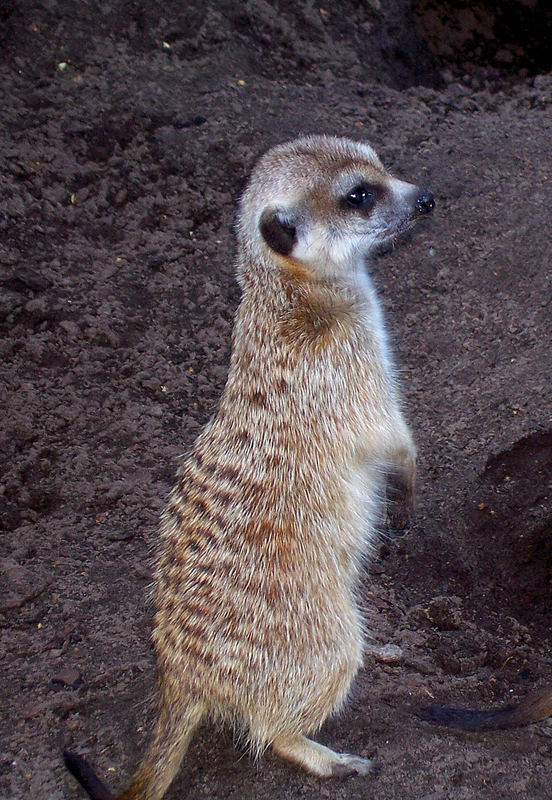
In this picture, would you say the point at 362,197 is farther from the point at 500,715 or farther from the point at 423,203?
the point at 500,715

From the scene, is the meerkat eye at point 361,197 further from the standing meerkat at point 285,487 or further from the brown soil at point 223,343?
the brown soil at point 223,343

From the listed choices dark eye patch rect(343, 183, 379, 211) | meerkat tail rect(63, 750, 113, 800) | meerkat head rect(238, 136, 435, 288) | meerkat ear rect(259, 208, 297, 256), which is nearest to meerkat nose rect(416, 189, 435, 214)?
meerkat head rect(238, 136, 435, 288)

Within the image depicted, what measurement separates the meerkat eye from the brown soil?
3.26 ft

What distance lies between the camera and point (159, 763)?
1.59 m

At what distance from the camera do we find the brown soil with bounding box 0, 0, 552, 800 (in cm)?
193

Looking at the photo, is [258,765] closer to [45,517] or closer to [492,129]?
[45,517]

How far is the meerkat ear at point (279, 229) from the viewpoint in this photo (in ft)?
5.65

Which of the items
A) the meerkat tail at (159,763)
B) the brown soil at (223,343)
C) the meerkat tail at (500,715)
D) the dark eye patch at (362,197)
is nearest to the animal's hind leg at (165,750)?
the meerkat tail at (159,763)

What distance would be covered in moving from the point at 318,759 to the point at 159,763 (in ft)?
1.31

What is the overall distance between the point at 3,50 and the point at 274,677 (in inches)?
108

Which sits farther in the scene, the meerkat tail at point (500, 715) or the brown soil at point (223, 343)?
the brown soil at point (223, 343)

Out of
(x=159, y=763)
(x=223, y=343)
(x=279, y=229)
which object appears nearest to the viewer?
(x=159, y=763)

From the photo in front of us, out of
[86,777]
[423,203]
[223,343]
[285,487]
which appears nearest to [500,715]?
[285,487]

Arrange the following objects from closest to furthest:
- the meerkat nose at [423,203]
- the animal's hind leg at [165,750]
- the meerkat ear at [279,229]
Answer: the animal's hind leg at [165,750] → the meerkat ear at [279,229] → the meerkat nose at [423,203]
